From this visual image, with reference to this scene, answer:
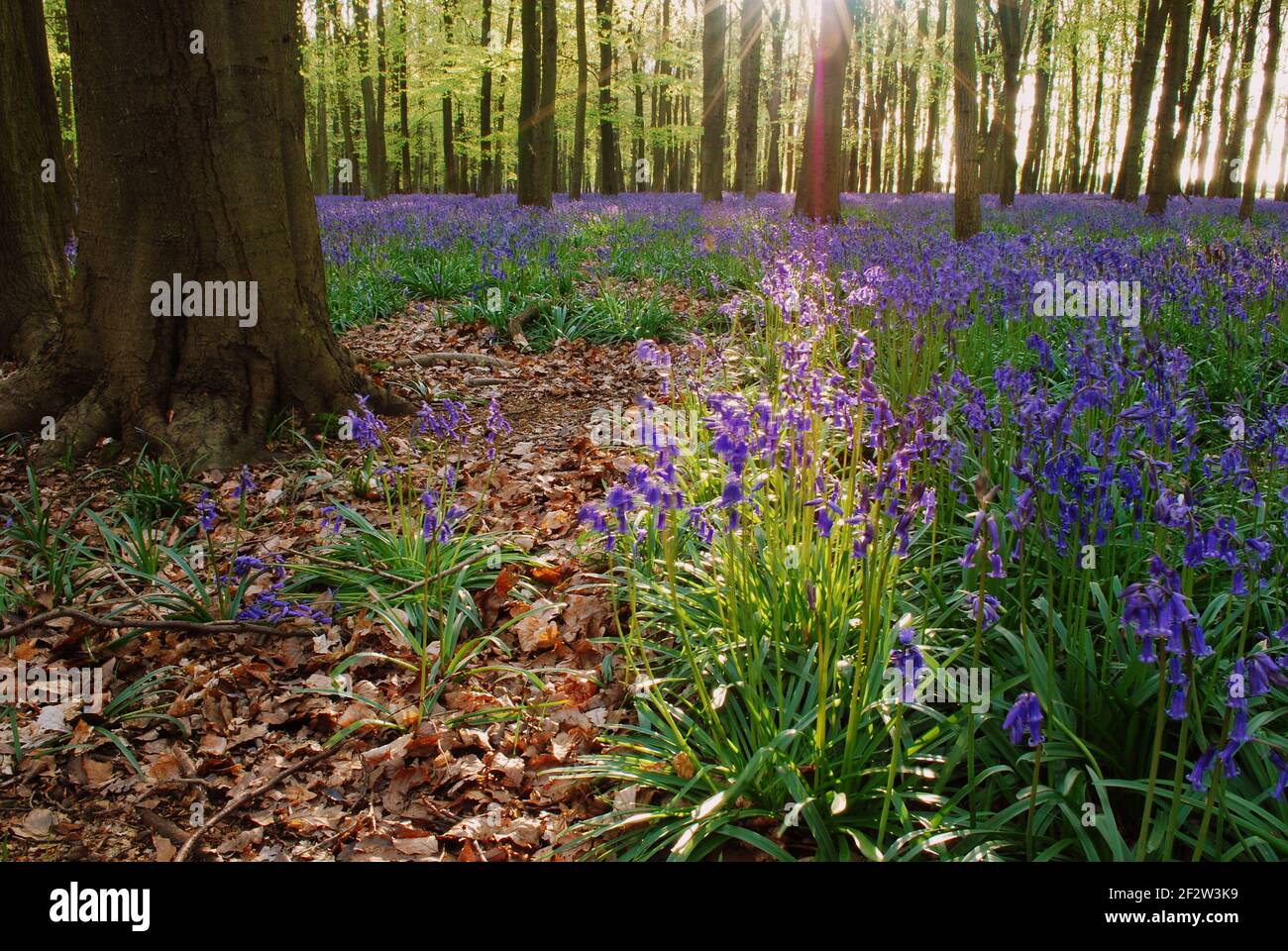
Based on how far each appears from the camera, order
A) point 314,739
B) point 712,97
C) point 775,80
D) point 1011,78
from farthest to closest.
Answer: point 775,80
point 712,97
point 1011,78
point 314,739

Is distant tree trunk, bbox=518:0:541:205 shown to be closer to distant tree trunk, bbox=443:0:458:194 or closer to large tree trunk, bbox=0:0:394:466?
distant tree trunk, bbox=443:0:458:194

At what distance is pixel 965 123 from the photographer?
1039 cm

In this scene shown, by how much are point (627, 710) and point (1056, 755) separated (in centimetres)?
128

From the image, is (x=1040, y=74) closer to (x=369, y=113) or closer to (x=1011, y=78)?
(x=1011, y=78)

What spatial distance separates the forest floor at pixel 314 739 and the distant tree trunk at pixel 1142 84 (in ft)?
52.0

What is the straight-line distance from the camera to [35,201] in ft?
19.4

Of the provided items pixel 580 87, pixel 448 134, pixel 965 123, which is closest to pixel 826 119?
pixel 965 123

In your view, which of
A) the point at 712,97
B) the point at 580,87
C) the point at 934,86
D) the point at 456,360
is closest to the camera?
the point at 456,360

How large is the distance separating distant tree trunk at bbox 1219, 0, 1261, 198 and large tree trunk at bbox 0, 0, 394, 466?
2410 centimetres

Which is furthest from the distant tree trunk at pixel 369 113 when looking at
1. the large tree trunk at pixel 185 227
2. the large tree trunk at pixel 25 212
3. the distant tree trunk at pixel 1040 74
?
the large tree trunk at pixel 185 227

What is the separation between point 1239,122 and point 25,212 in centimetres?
2768

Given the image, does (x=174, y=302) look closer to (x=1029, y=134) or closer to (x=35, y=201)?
(x=35, y=201)

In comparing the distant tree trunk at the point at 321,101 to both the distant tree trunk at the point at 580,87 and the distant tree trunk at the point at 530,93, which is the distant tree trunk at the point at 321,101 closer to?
the distant tree trunk at the point at 580,87

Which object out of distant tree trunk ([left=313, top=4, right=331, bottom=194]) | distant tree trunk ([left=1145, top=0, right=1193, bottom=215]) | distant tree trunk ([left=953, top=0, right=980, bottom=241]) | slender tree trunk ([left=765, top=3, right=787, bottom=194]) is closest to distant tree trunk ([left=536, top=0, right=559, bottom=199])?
distant tree trunk ([left=953, top=0, right=980, bottom=241])
